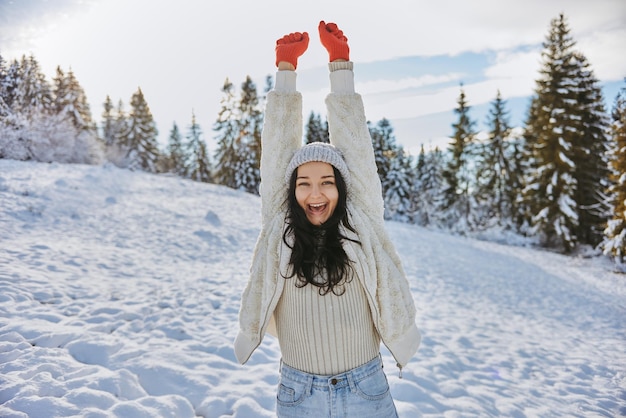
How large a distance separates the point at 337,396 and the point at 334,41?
1962 mm

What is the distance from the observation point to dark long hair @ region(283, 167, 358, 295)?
1.83 meters

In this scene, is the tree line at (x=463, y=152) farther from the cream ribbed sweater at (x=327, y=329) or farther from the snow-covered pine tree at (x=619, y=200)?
the cream ribbed sweater at (x=327, y=329)

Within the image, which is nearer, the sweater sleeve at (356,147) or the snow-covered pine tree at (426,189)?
the sweater sleeve at (356,147)

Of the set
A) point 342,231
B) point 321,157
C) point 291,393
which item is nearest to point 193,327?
point 291,393

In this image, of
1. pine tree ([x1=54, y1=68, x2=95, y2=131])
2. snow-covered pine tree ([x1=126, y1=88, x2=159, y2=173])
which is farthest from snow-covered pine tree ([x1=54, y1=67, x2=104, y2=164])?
snow-covered pine tree ([x1=126, y1=88, x2=159, y2=173])

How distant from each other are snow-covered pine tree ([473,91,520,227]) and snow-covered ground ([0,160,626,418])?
50.3 ft

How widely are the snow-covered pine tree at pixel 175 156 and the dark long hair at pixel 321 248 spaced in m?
44.9

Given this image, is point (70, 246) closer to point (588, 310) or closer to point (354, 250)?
point (354, 250)

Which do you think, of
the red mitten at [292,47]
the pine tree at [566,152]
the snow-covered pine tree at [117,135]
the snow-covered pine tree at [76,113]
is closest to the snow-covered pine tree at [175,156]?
the snow-covered pine tree at [117,135]

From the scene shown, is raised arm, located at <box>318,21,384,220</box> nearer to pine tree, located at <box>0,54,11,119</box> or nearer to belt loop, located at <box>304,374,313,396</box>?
belt loop, located at <box>304,374,313,396</box>

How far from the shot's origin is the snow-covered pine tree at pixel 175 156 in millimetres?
43625

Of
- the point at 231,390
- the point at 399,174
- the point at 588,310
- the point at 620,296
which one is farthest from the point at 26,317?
the point at 399,174

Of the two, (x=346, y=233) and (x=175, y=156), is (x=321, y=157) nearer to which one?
(x=346, y=233)

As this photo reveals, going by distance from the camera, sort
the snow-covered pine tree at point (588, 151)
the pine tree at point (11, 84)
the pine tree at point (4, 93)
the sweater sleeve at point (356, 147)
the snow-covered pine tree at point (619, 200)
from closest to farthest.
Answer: the sweater sleeve at point (356, 147), the snow-covered pine tree at point (619, 200), the pine tree at point (4, 93), the snow-covered pine tree at point (588, 151), the pine tree at point (11, 84)
